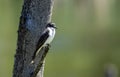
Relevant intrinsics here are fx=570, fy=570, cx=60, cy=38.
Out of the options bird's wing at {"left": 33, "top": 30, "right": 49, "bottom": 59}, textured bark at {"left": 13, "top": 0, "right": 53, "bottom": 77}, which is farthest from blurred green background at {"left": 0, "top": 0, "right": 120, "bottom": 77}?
textured bark at {"left": 13, "top": 0, "right": 53, "bottom": 77}

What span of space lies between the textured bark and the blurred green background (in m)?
6.30

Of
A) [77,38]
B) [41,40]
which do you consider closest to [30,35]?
[41,40]

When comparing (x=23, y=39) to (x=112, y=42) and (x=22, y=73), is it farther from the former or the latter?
(x=112, y=42)

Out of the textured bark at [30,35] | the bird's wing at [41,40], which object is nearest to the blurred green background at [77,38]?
the bird's wing at [41,40]

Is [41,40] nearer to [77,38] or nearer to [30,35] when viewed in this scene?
[30,35]

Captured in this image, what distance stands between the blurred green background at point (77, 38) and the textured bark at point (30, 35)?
248 inches

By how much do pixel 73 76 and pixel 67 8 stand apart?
480cm

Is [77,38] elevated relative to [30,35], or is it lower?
lower

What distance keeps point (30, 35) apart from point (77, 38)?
9.37m

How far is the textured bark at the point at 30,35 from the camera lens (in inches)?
131

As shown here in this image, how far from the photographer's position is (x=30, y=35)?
3.35m

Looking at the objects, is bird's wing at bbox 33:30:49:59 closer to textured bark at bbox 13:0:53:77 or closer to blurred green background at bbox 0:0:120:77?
textured bark at bbox 13:0:53:77

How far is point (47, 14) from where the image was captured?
3.40 metres

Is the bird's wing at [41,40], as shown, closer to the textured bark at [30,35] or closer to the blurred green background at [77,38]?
the textured bark at [30,35]
